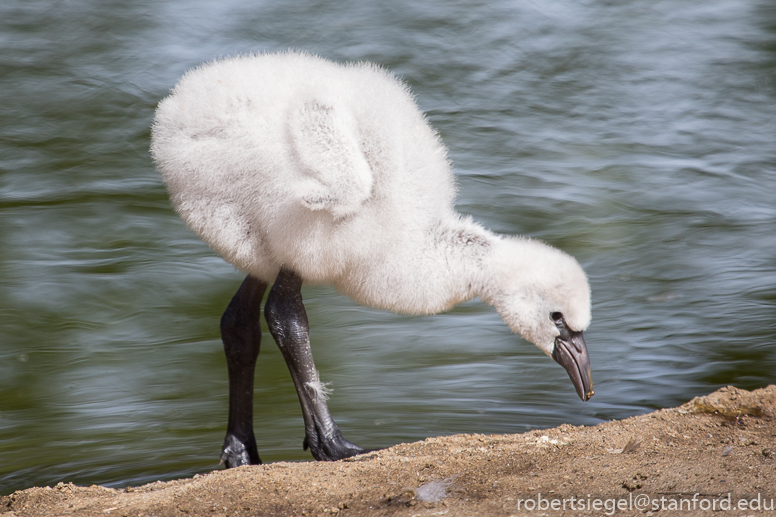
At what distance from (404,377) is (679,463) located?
258 centimetres

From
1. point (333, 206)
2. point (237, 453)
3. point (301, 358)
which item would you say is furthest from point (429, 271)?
point (237, 453)

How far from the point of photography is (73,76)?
10.4m

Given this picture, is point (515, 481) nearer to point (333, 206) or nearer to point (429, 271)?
point (429, 271)

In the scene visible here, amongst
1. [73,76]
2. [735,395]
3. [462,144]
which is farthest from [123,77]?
[735,395]

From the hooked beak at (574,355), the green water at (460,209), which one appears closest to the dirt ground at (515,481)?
the hooked beak at (574,355)

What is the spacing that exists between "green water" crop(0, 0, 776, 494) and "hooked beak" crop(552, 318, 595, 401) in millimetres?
873

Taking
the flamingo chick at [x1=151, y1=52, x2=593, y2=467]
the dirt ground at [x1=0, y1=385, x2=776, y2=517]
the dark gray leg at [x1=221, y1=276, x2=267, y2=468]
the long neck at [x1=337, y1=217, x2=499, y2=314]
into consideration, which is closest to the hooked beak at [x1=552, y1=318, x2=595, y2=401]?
the flamingo chick at [x1=151, y1=52, x2=593, y2=467]

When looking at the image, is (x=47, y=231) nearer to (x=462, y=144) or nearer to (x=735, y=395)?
(x=462, y=144)

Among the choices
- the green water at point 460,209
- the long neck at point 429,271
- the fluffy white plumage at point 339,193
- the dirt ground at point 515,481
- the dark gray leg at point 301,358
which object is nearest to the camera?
the dirt ground at point 515,481

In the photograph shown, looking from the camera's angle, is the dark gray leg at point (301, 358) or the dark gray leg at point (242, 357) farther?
the dark gray leg at point (242, 357)

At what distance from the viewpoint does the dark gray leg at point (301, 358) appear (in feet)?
11.8

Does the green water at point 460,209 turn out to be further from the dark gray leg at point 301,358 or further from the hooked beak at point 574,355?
the hooked beak at point 574,355

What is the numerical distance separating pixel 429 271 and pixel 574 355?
66 cm

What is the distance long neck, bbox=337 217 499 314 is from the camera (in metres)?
3.44
